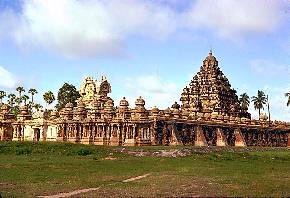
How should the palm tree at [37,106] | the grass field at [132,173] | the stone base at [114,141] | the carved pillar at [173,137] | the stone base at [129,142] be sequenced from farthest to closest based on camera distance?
1. the palm tree at [37,106]
2. the stone base at [114,141]
3. the carved pillar at [173,137]
4. the stone base at [129,142]
5. the grass field at [132,173]

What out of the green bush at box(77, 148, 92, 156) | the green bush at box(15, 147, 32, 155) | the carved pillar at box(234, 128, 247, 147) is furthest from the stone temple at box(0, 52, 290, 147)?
the green bush at box(15, 147, 32, 155)

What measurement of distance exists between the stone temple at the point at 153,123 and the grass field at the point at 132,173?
12.3m

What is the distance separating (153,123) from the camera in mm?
56844

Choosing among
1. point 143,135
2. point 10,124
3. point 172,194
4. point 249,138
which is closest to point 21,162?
point 172,194

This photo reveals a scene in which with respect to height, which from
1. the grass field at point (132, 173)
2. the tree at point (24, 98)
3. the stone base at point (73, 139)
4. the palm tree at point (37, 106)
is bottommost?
the grass field at point (132, 173)

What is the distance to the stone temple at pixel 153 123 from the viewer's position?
5762 centimetres

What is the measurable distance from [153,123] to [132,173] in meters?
26.8

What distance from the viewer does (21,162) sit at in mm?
36000

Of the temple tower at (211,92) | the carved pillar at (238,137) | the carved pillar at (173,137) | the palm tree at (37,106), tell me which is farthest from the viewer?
the palm tree at (37,106)

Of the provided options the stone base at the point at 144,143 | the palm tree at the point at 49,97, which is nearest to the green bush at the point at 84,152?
the stone base at the point at 144,143

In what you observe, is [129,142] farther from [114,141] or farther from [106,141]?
[106,141]

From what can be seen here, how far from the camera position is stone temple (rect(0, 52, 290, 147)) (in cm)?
5762

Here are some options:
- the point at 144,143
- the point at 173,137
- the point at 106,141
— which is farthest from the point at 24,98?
the point at 173,137

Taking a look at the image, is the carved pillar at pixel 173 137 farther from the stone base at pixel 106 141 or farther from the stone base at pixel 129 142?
the stone base at pixel 106 141
